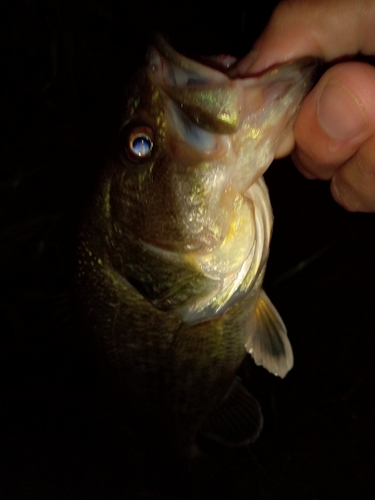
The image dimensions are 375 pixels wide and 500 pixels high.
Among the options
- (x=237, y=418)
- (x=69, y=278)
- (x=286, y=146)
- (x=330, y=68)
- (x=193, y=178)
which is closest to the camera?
(x=193, y=178)

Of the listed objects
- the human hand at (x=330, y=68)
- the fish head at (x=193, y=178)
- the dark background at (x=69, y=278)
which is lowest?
the dark background at (x=69, y=278)

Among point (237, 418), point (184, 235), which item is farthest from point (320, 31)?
point (237, 418)

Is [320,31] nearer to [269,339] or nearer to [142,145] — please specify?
[142,145]

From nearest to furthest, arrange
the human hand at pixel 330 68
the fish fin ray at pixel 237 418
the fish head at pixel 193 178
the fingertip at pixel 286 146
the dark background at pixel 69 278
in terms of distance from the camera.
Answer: the fish head at pixel 193 178 < the human hand at pixel 330 68 < the fingertip at pixel 286 146 < the fish fin ray at pixel 237 418 < the dark background at pixel 69 278

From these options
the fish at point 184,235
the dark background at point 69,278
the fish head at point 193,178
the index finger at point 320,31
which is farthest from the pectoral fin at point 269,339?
the dark background at point 69,278

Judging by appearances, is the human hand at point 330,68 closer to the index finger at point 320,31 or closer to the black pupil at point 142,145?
the index finger at point 320,31

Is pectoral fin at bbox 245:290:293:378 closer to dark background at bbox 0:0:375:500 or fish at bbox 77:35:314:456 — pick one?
fish at bbox 77:35:314:456

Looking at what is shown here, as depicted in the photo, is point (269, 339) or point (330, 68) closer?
point (330, 68)
